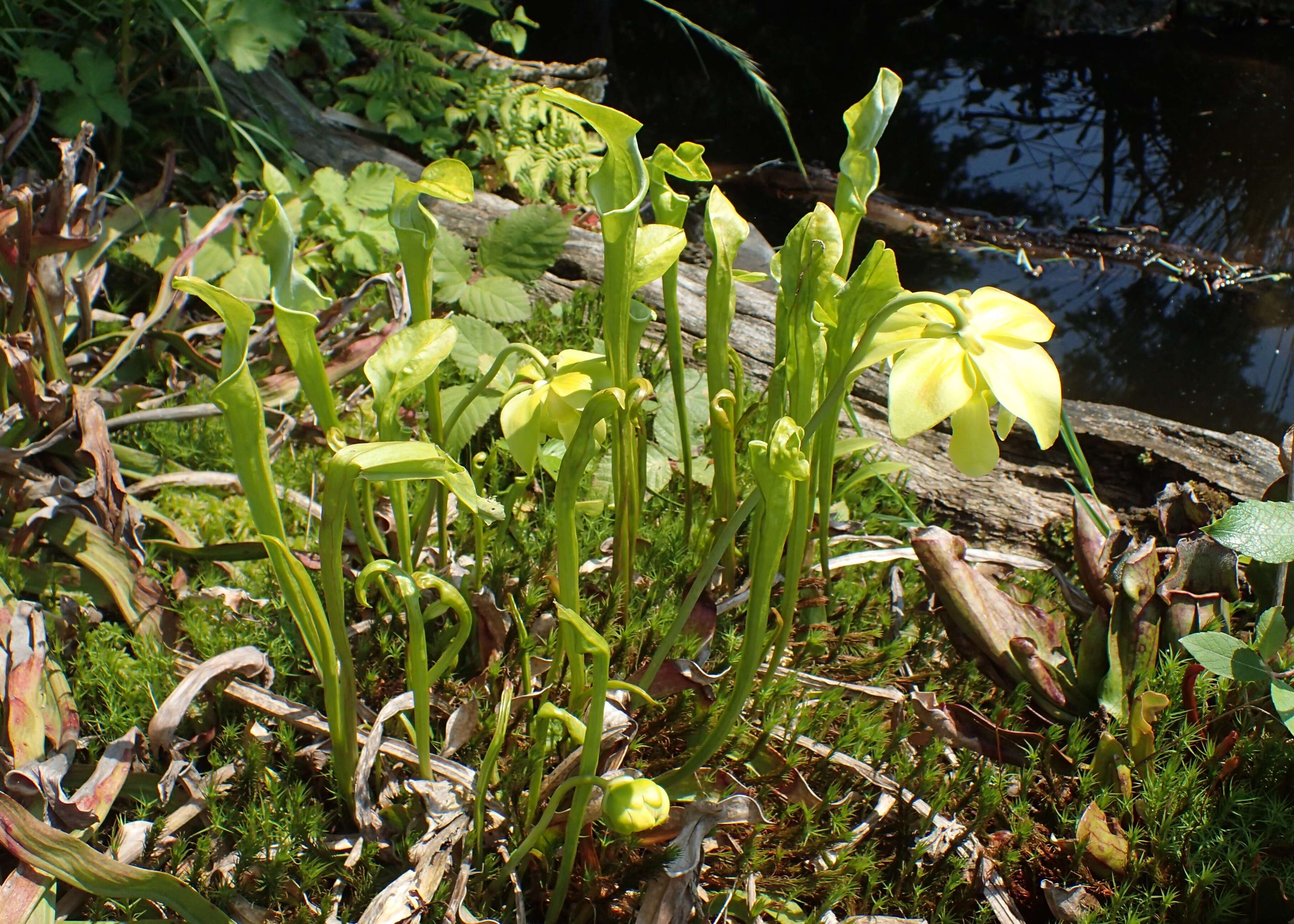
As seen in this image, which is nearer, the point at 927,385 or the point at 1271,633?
the point at 927,385

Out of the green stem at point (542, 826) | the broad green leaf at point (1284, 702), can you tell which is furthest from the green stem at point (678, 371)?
the broad green leaf at point (1284, 702)

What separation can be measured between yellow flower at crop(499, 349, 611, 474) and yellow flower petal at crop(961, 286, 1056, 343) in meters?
0.40

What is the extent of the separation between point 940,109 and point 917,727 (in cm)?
607

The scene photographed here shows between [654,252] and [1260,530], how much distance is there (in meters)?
0.81

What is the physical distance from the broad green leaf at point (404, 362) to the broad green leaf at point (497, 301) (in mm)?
1034

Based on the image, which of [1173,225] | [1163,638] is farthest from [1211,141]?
[1163,638]

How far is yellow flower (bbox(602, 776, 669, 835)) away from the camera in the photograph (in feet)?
2.60

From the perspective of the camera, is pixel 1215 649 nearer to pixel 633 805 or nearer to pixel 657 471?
pixel 633 805

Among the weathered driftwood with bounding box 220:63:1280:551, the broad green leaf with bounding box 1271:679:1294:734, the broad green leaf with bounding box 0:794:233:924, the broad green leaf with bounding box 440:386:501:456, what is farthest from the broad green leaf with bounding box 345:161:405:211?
the broad green leaf with bounding box 1271:679:1294:734

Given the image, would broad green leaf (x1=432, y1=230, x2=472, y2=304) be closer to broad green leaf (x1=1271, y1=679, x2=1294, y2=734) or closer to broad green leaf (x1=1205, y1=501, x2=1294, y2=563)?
broad green leaf (x1=1205, y1=501, x2=1294, y2=563)

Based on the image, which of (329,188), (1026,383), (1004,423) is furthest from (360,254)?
(1026,383)

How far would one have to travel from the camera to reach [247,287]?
84.5 inches

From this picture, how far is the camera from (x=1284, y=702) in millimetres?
1021

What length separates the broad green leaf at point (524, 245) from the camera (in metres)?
2.08
